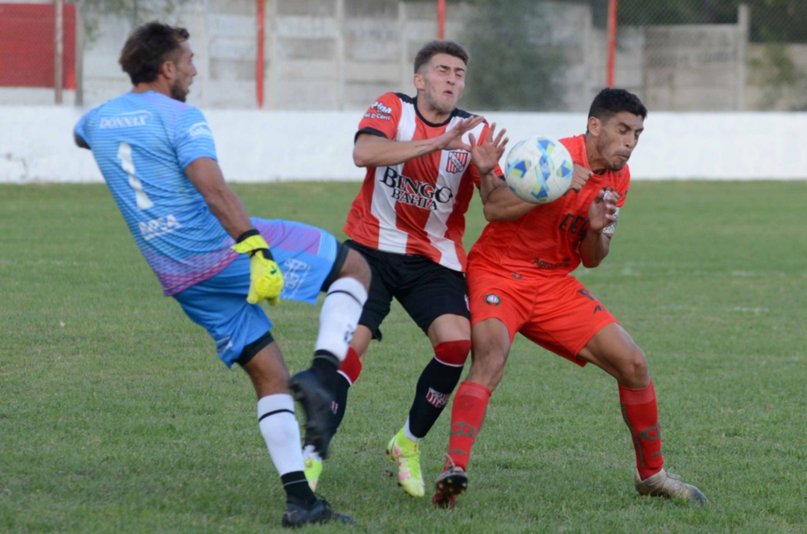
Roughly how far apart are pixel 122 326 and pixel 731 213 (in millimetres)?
13198

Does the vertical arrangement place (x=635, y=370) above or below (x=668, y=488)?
above

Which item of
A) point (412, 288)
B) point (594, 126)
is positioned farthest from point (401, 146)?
point (594, 126)

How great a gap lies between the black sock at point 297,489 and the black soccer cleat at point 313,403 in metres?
0.24

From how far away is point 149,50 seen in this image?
16.8 ft

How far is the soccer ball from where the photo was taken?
18.8 ft

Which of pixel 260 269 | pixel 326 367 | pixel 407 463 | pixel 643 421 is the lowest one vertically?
pixel 407 463

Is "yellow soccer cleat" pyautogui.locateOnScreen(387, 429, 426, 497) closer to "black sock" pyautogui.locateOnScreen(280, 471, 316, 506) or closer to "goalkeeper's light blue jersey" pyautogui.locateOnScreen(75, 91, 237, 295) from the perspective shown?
"black sock" pyautogui.locateOnScreen(280, 471, 316, 506)

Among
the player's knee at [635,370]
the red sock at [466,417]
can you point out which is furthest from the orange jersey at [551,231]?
the red sock at [466,417]

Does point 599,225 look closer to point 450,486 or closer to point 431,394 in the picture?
point 431,394

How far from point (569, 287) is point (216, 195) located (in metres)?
1.95

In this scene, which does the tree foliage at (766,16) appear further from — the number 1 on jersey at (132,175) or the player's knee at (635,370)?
the number 1 on jersey at (132,175)

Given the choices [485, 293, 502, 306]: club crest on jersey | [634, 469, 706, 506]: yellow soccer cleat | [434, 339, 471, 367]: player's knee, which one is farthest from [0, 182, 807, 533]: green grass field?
[485, 293, 502, 306]: club crest on jersey

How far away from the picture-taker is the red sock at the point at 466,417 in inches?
219

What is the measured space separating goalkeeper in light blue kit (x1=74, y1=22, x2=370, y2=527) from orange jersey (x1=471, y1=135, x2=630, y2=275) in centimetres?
105
